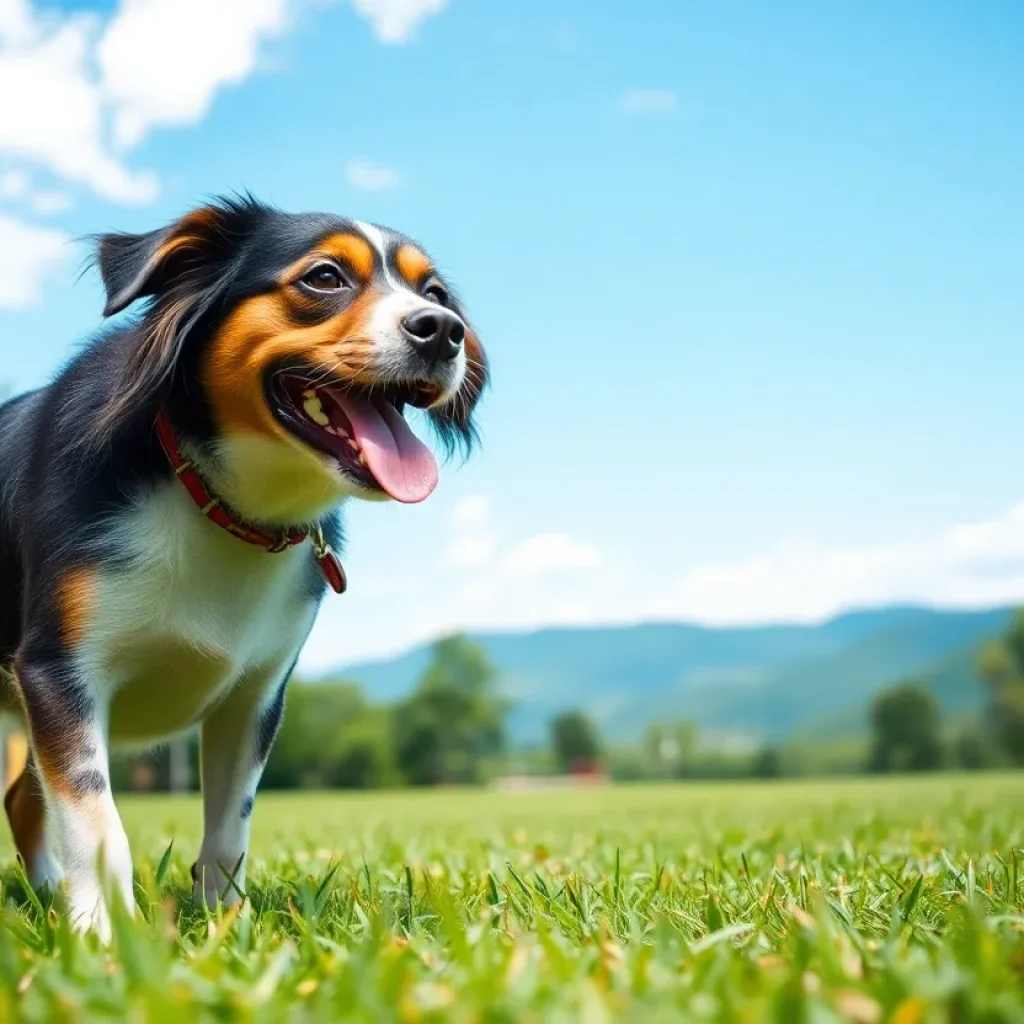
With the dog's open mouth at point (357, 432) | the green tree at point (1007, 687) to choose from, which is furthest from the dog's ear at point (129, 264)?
the green tree at point (1007, 687)

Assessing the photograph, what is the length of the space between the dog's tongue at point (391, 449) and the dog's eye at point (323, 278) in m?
0.31

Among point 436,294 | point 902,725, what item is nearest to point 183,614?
point 436,294

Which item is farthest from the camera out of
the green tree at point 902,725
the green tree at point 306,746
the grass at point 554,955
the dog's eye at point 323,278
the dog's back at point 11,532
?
the green tree at point 902,725

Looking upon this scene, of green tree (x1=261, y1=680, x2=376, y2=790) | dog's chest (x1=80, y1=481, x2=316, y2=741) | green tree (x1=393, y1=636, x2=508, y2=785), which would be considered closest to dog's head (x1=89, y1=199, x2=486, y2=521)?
dog's chest (x1=80, y1=481, x2=316, y2=741)

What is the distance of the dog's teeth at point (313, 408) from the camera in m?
3.21

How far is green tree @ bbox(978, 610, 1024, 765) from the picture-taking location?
65.2m

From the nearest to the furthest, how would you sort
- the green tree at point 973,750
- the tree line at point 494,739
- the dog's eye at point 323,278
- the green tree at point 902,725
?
1. the dog's eye at point 323,278
2. the tree line at point 494,739
3. the green tree at point 973,750
4. the green tree at point 902,725

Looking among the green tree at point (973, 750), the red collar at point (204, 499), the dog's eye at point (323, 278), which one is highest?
the dog's eye at point (323, 278)

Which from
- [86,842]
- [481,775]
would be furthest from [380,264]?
[481,775]

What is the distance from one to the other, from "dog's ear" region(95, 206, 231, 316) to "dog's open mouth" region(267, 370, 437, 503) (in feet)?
1.53

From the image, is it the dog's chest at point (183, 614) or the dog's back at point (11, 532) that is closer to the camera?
the dog's chest at point (183, 614)

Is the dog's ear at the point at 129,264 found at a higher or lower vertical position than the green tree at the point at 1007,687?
higher

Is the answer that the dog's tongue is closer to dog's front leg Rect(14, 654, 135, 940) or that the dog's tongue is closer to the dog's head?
the dog's head

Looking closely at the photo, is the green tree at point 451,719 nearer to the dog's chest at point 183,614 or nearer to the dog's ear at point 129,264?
the dog's chest at point 183,614
